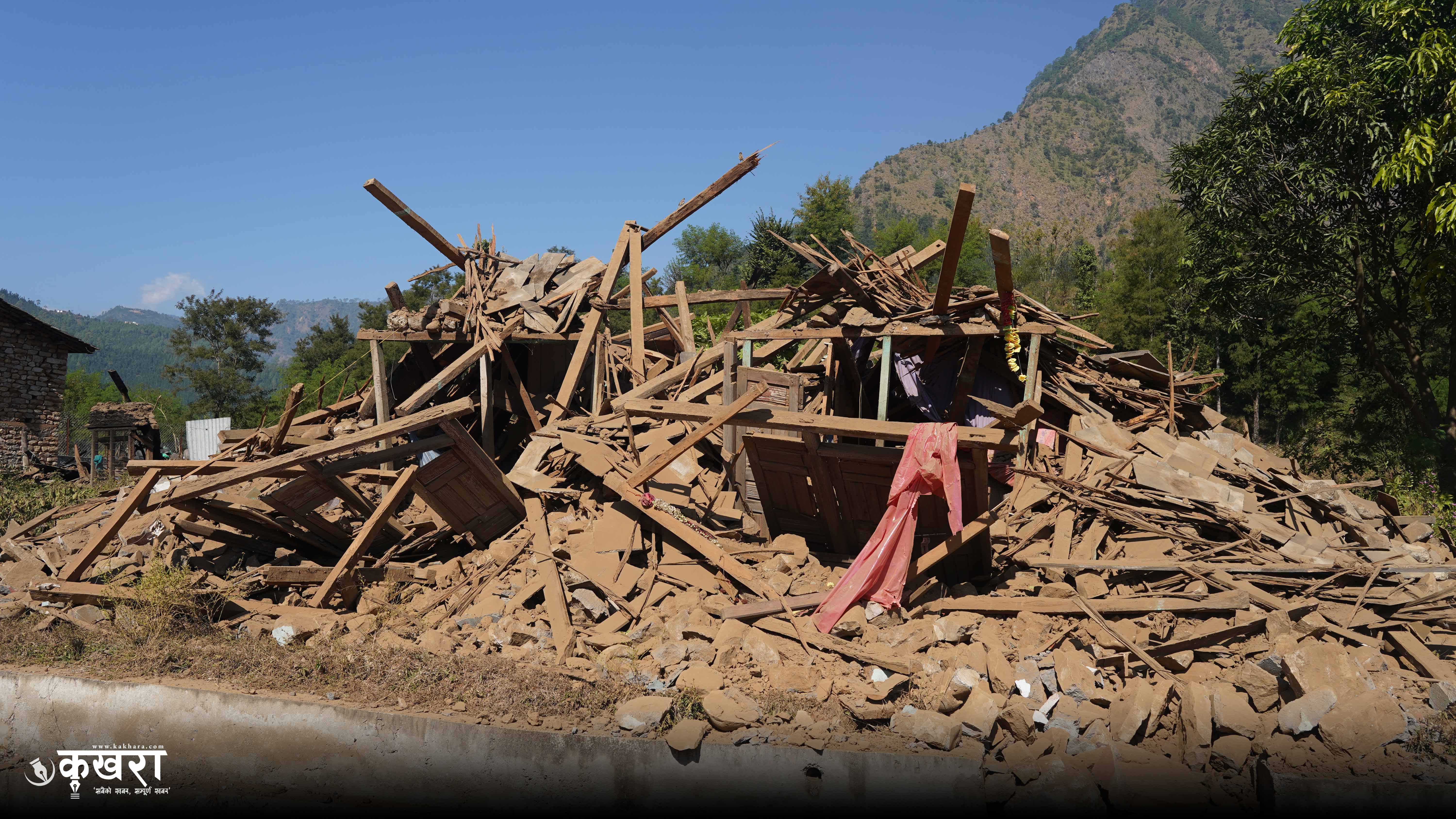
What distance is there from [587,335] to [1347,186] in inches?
491

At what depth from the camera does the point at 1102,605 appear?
6.76 m

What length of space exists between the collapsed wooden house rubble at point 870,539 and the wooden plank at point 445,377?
0.08 metres

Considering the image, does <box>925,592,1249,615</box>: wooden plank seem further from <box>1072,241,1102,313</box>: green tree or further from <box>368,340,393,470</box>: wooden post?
<box>1072,241,1102,313</box>: green tree

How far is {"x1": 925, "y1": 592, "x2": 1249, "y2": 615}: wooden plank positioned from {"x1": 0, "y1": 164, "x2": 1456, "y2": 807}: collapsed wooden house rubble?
22 mm

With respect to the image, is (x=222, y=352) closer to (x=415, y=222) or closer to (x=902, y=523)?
(x=415, y=222)

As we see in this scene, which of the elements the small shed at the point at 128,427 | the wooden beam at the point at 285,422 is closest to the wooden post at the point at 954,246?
the wooden beam at the point at 285,422

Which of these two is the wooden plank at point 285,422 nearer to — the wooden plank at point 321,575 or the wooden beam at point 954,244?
the wooden plank at point 321,575

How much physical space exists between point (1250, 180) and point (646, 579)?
1293 cm

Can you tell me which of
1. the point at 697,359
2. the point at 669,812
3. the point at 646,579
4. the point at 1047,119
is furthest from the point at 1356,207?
the point at 1047,119

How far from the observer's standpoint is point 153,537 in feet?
30.6

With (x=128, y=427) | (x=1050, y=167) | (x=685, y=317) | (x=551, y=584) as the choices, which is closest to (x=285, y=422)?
(x=551, y=584)

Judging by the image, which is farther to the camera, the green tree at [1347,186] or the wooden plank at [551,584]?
the green tree at [1347,186]

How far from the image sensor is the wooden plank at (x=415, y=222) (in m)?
11.6

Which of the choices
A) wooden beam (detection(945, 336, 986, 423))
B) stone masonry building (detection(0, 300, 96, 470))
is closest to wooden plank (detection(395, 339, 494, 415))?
wooden beam (detection(945, 336, 986, 423))
